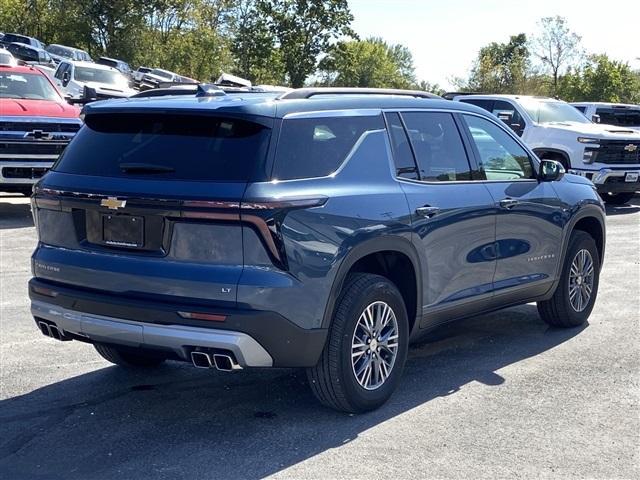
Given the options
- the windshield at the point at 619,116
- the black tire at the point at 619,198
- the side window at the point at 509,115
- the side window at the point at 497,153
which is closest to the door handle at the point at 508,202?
the side window at the point at 497,153

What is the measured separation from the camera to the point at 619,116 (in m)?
19.1

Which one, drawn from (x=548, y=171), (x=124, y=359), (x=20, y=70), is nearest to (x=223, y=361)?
(x=124, y=359)

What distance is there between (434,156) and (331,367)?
1685 millimetres

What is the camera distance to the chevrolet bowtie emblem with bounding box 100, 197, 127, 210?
4559 mm

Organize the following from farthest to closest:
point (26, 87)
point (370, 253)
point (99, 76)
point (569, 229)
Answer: point (99, 76)
point (26, 87)
point (569, 229)
point (370, 253)

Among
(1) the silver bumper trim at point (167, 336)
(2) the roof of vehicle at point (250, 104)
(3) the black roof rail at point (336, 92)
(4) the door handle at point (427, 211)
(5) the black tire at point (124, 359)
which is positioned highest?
(3) the black roof rail at point (336, 92)

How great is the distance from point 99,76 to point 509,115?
1455 cm

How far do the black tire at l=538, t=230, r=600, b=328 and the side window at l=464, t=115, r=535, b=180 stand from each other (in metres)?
0.81

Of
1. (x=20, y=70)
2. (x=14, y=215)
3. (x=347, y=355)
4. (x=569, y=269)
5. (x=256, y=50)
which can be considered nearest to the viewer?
(x=347, y=355)

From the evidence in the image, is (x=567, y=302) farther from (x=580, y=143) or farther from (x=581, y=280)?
(x=580, y=143)

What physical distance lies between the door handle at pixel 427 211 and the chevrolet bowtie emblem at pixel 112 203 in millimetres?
1781

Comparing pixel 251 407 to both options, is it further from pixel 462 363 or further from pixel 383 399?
pixel 462 363

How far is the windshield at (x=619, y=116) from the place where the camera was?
18938mm

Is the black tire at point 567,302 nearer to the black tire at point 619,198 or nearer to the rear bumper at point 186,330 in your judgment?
Result: the rear bumper at point 186,330
